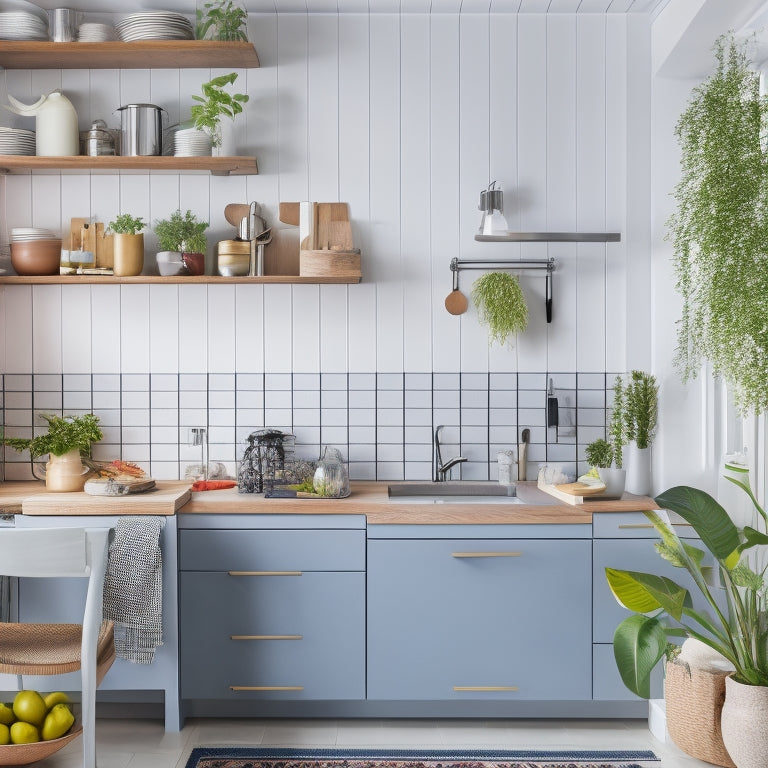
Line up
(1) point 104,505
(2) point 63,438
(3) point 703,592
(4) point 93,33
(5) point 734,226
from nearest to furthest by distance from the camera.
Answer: (3) point 703,592, (5) point 734,226, (1) point 104,505, (2) point 63,438, (4) point 93,33

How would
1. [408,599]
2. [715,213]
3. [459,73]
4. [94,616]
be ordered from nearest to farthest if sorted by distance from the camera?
[94,616] → [715,213] → [408,599] → [459,73]

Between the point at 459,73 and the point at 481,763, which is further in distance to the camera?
the point at 459,73

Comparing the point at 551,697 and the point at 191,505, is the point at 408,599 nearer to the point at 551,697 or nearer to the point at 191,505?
the point at 551,697

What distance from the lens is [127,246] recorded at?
3162mm

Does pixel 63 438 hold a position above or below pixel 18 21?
below

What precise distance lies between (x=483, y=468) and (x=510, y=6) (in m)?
1.94

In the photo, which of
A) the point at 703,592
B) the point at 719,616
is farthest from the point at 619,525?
the point at 719,616

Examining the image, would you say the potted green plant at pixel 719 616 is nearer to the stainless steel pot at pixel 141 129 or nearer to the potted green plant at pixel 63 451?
the potted green plant at pixel 63 451

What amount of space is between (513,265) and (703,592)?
166 centimetres

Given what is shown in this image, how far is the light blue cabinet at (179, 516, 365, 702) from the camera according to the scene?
2803 millimetres

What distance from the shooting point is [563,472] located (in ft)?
10.4

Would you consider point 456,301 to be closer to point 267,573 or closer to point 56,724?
point 267,573

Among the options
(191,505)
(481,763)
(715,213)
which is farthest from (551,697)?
(715,213)

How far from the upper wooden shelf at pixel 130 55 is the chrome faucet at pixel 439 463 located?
5.73 ft
